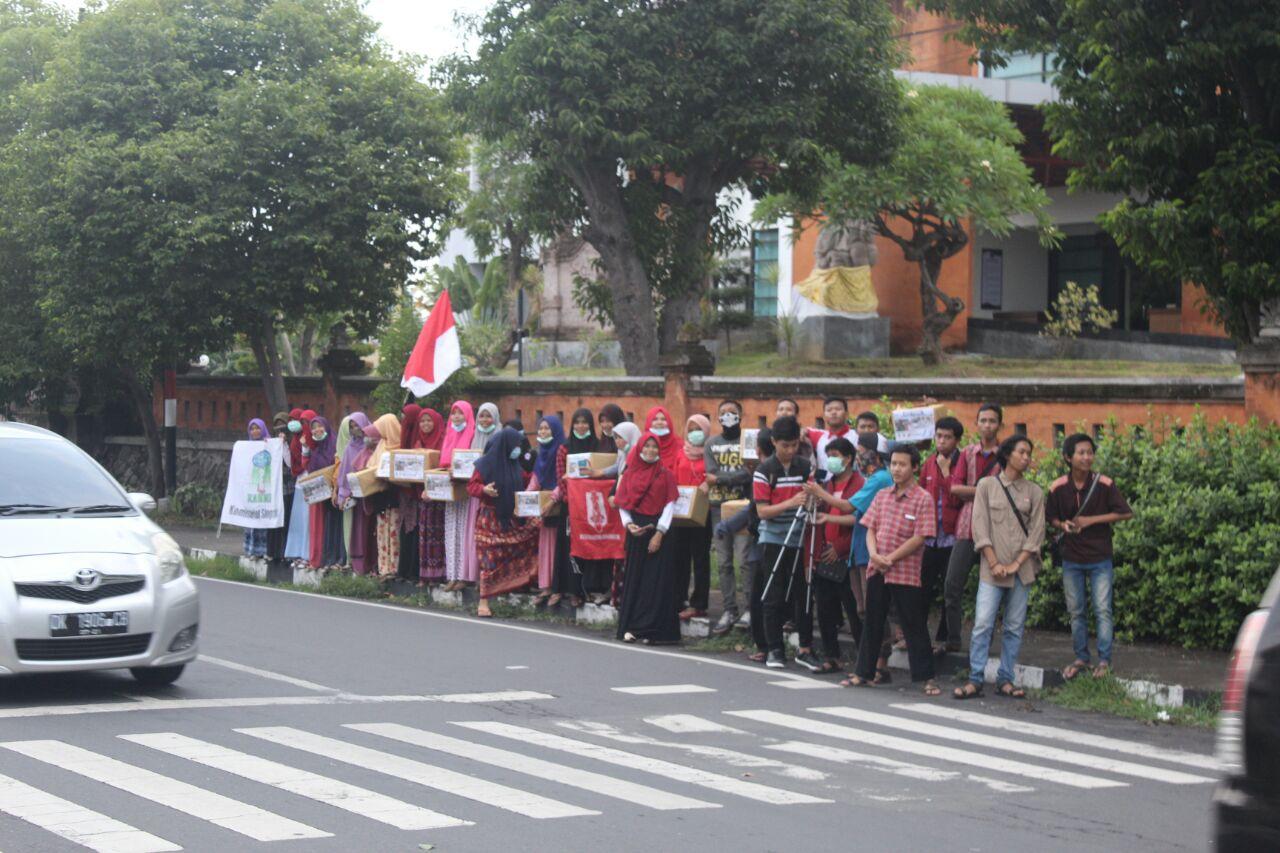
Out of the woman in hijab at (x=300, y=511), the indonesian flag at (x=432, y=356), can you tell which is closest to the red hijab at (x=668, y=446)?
the indonesian flag at (x=432, y=356)

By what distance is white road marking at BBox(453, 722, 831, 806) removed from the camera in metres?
8.16

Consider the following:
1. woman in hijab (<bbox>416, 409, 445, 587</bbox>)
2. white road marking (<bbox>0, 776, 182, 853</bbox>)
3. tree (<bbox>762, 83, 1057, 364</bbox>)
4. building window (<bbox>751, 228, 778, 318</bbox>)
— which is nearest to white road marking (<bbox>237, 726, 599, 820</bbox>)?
white road marking (<bbox>0, 776, 182, 853</bbox>)

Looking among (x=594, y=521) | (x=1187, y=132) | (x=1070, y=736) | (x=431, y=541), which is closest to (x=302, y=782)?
(x=1070, y=736)

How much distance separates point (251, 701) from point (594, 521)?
5.19 meters

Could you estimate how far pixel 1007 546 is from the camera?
1172cm

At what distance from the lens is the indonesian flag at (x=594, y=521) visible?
15289 mm

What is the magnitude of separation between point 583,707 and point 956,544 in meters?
3.45

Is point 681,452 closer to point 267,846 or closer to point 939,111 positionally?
point 267,846

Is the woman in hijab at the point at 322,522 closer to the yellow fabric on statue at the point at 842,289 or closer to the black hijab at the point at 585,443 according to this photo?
the black hijab at the point at 585,443

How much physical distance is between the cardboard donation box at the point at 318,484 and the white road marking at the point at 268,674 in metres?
5.64

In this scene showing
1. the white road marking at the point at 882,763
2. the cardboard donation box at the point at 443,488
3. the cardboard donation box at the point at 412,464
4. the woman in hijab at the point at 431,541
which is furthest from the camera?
the woman in hijab at the point at 431,541

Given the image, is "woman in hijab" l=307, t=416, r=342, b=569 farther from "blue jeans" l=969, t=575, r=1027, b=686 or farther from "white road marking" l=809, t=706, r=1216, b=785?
"blue jeans" l=969, t=575, r=1027, b=686

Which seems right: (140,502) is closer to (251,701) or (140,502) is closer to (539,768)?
(251,701)

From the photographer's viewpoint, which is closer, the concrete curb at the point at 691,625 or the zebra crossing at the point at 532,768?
the zebra crossing at the point at 532,768
